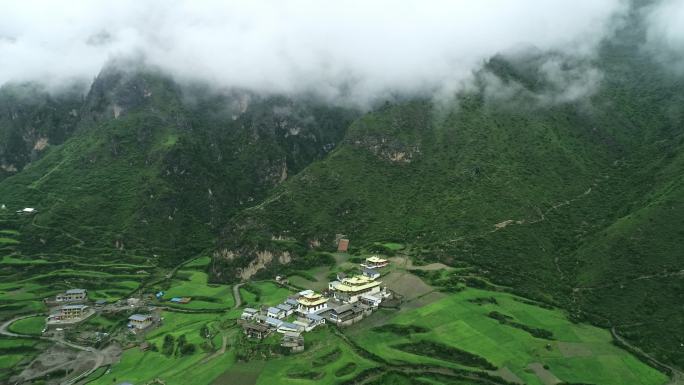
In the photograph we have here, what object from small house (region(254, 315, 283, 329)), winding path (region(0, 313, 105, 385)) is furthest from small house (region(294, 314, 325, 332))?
winding path (region(0, 313, 105, 385))

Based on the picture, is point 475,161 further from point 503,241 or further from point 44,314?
point 44,314

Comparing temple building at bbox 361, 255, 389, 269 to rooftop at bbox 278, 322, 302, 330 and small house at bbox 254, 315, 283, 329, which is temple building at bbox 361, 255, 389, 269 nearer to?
small house at bbox 254, 315, 283, 329

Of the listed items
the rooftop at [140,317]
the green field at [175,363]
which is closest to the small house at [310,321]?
the green field at [175,363]

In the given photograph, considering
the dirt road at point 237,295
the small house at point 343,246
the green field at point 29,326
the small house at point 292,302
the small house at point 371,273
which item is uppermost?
the small house at point 343,246

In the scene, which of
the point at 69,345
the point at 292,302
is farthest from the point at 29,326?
the point at 292,302

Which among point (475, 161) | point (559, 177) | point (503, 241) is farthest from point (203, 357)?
point (559, 177)

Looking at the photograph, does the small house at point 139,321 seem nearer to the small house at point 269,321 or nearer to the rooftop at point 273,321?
the small house at point 269,321
